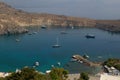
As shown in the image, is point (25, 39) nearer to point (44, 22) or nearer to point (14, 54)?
point (14, 54)

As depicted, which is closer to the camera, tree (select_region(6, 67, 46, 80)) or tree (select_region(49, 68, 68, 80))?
tree (select_region(6, 67, 46, 80))

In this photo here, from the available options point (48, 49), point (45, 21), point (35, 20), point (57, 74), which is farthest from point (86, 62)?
point (45, 21)

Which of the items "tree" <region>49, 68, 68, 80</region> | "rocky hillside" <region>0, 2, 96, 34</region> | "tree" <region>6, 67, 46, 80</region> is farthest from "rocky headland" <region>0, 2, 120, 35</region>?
"tree" <region>6, 67, 46, 80</region>

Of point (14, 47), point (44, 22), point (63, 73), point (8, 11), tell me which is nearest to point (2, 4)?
point (8, 11)

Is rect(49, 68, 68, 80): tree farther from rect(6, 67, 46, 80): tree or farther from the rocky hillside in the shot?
the rocky hillside

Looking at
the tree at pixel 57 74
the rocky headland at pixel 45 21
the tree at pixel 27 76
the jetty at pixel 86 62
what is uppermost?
the tree at pixel 27 76

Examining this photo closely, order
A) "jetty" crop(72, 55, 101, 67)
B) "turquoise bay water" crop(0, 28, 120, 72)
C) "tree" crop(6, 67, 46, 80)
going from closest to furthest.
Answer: "tree" crop(6, 67, 46, 80) < "jetty" crop(72, 55, 101, 67) < "turquoise bay water" crop(0, 28, 120, 72)

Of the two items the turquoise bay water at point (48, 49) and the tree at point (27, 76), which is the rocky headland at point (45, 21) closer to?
the turquoise bay water at point (48, 49)

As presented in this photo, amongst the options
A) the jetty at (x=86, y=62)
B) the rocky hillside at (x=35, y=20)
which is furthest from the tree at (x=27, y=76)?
the rocky hillside at (x=35, y=20)
